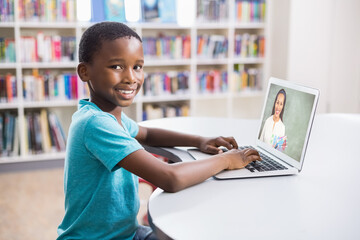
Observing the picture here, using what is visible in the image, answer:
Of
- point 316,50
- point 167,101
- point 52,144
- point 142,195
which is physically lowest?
point 142,195

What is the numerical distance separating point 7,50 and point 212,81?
1.86 meters

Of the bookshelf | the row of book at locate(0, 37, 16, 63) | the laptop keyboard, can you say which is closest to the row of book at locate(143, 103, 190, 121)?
the bookshelf

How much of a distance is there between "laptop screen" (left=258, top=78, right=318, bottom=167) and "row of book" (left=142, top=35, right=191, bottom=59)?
8.33 feet

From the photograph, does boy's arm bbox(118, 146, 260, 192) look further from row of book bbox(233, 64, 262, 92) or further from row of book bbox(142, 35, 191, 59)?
row of book bbox(233, 64, 262, 92)

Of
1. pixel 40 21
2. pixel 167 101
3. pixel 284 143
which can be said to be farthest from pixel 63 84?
pixel 284 143

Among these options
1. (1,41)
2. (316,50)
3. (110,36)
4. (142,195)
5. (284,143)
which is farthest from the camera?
(316,50)

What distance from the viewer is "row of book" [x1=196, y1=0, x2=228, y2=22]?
4.02 meters

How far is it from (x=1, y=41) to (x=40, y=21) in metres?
0.36

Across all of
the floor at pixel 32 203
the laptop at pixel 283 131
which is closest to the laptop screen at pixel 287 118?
the laptop at pixel 283 131

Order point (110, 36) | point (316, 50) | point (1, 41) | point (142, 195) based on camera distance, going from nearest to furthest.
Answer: point (110, 36) < point (142, 195) < point (1, 41) < point (316, 50)

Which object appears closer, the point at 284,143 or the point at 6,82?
the point at 284,143

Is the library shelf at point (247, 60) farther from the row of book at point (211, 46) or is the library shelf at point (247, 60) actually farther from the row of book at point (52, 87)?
the row of book at point (52, 87)

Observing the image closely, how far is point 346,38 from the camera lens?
14.0 ft

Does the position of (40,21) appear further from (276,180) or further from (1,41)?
(276,180)
